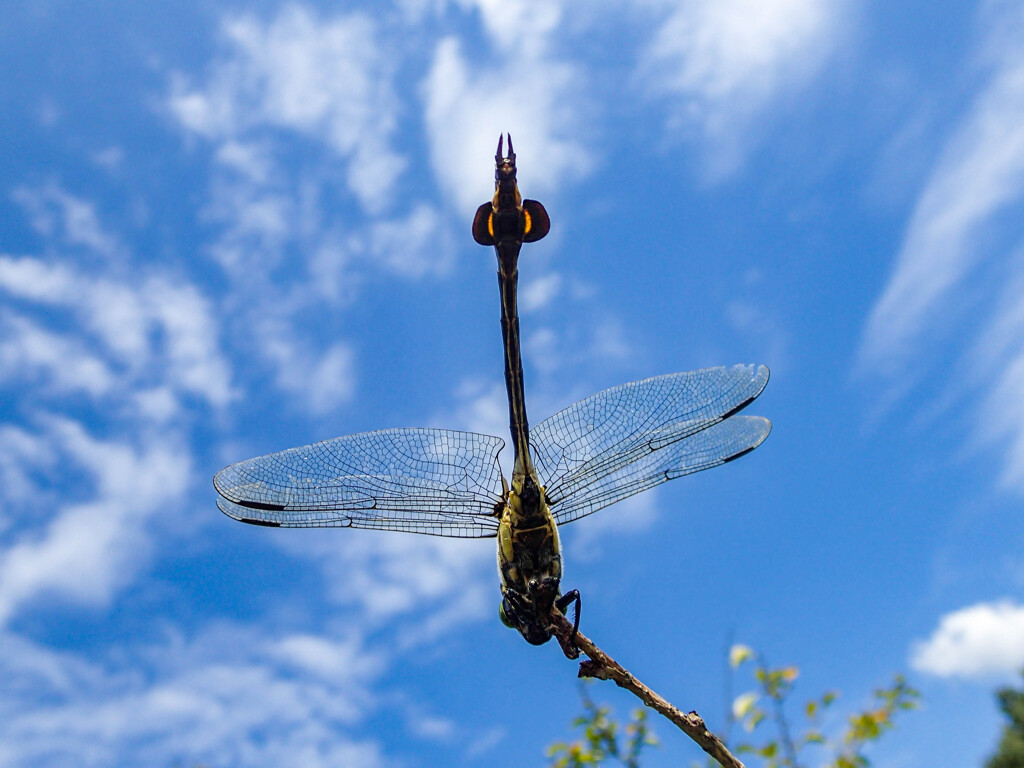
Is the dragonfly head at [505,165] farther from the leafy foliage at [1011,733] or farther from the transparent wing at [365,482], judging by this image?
the leafy foliage at [1011,733]

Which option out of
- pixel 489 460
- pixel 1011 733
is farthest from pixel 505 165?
pixel 1011 733

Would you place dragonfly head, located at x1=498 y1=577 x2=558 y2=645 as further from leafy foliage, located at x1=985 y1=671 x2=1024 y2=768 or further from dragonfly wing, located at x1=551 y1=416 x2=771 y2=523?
leafy foliage, located at x1=985 y1=671 x2=1024 y2=768

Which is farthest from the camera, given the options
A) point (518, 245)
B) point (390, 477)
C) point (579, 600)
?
point (390, 477)

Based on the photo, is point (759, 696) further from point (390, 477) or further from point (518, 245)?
point (518, 245)

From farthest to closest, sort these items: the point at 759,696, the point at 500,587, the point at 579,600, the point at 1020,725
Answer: the point at 1020,725
the point at 759,696
the point at 500,587
the point at 579,600

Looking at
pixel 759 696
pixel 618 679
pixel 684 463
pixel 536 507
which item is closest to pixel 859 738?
pixel 759 696

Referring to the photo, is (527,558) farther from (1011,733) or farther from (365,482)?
(1011,733)

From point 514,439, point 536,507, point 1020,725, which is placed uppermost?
point 1020,725
